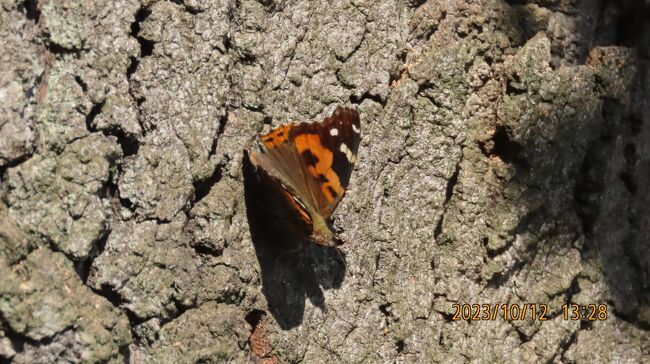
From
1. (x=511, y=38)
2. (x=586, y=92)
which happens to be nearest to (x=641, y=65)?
(x=586, y=92)

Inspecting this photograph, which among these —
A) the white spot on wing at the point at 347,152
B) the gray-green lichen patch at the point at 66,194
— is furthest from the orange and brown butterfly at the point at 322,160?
the gray-green lichen patch at the point at 66,194

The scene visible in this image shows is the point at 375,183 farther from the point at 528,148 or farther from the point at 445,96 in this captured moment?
the point at 528,148

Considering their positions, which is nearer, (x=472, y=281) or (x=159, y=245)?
(x=159, y=245)
